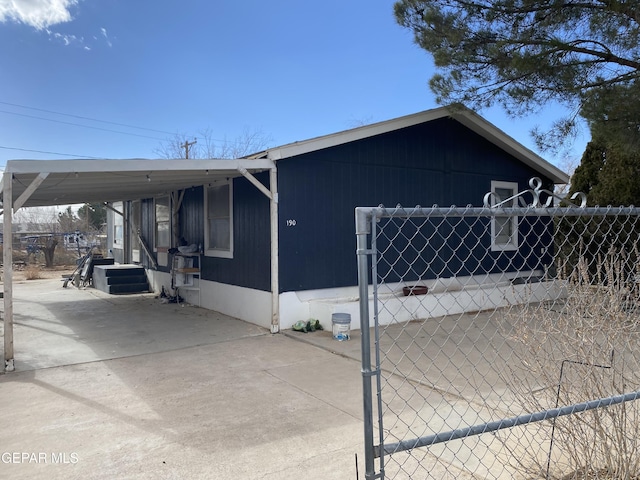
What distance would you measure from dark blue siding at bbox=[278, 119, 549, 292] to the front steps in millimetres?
5892

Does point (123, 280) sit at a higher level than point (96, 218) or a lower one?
lower

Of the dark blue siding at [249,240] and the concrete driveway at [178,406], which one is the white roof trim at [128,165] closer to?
the dark blue siding at [249,240]

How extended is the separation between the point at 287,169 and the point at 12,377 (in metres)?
4.05

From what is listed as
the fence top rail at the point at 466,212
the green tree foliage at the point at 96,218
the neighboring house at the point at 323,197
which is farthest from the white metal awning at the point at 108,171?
the green tree foliage at the point at 96,218

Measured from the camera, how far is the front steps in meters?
10.9

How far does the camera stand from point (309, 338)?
6129 mm

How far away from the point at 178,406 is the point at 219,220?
4916 millimetres

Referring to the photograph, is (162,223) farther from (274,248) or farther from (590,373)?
(590,373)

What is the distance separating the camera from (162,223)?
35.1ft

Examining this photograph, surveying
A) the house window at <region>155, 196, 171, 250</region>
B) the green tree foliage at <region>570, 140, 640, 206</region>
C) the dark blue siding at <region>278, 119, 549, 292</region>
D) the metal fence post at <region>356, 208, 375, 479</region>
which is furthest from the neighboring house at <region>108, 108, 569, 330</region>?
the metal fence post at <region>356, 208, 375, 479</region>

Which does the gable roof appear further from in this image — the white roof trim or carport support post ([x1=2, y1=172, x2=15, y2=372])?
carport support post ([x1=2, y1=172, x2=15, y2=372])

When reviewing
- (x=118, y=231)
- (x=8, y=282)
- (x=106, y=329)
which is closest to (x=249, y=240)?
(x=106, y=329)

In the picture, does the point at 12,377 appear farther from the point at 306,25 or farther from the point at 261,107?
the point at 261,107

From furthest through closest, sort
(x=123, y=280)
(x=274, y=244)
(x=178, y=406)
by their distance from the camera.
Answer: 1. (x=123, y=280)
2. (x=274, y=244)
3. (x=178, y=406)
